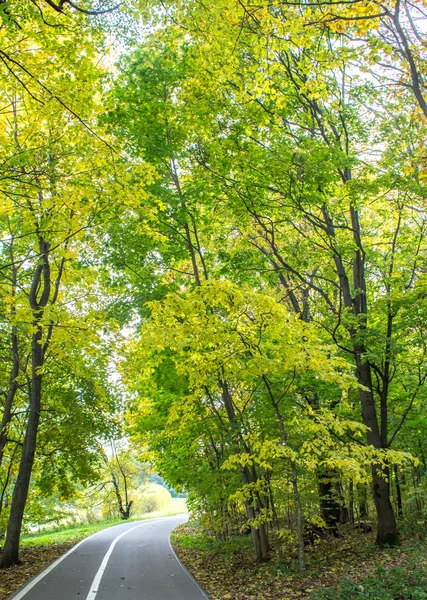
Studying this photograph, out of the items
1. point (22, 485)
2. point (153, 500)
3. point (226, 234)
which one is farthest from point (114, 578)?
point (153, 500)

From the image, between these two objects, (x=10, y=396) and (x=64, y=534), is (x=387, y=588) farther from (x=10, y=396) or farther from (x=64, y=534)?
(x=64, y=534)

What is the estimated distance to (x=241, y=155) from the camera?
8.88 m

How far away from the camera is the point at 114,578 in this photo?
9.05m

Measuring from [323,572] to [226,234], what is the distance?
8.18 metres

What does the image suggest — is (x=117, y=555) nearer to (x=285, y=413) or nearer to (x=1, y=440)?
(x=1, y=440)

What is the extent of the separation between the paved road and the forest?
1.66m

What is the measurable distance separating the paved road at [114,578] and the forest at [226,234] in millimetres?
1661

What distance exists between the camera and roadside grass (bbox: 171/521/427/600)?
19.5ft

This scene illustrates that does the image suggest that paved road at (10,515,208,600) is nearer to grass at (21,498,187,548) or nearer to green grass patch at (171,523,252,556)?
green grass patch at (171,523,252,556)

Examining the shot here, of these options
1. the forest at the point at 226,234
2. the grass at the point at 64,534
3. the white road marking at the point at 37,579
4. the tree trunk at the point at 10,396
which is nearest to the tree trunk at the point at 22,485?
the forest at the point at 226,234

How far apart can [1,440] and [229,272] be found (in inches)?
333

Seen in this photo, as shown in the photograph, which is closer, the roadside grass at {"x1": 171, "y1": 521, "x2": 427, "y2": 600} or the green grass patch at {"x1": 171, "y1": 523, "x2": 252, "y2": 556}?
the roadside grass at {"x1": 171, "y1": 521, "x2": 427, "y2": 600}

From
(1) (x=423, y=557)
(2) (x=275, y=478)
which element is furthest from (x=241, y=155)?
(1) (x=423, y=557)

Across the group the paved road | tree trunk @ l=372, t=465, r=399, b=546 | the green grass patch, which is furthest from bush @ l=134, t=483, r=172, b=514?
tree trunk @ l=372, t=465, r=399, b=546
